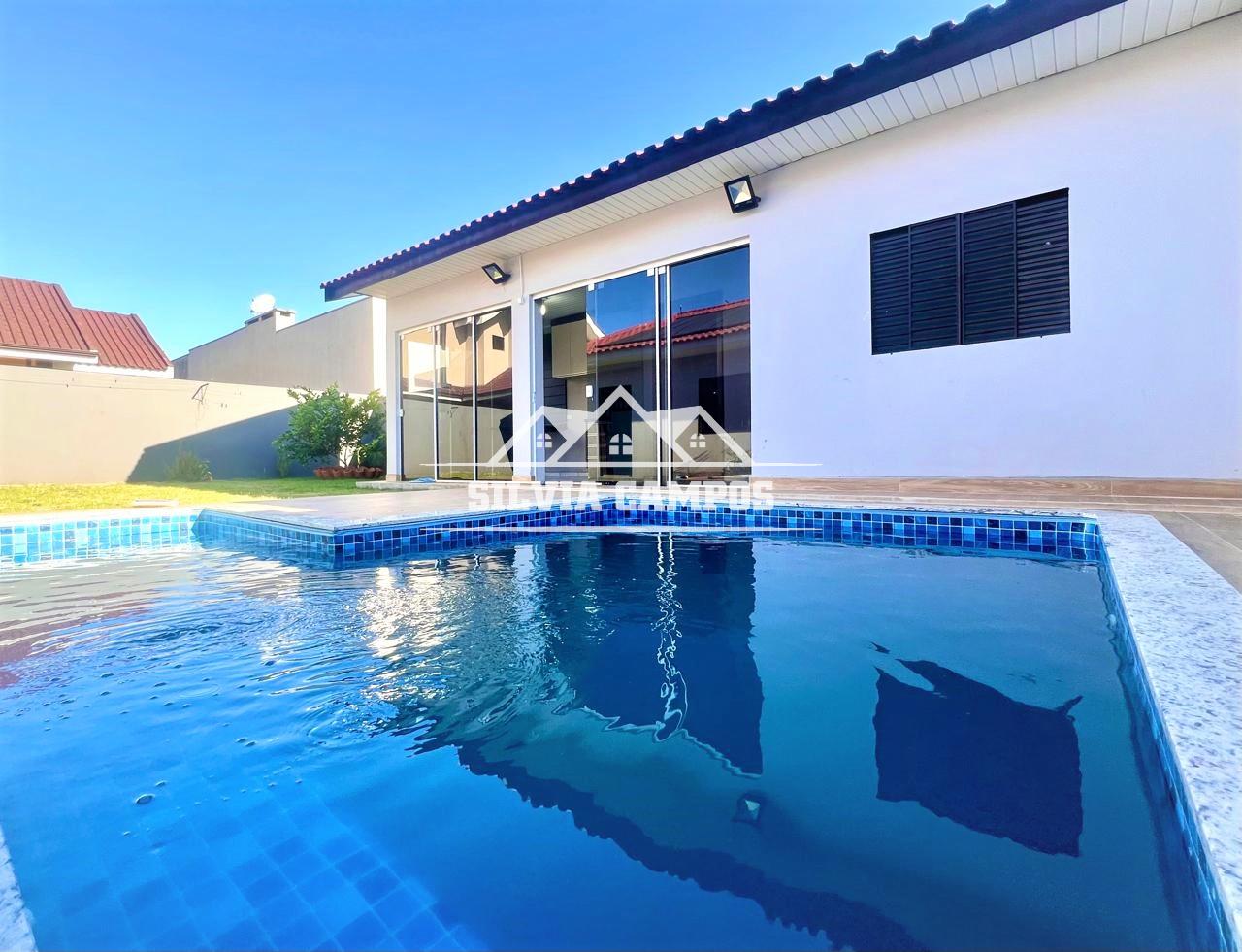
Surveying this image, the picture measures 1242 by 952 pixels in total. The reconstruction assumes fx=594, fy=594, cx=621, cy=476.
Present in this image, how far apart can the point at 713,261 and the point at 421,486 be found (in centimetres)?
558

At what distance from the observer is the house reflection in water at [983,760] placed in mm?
1272

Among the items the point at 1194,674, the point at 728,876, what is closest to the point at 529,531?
the point at 728,876

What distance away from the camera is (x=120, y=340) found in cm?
1705

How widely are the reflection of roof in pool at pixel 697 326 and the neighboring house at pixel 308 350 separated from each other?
9480 mm

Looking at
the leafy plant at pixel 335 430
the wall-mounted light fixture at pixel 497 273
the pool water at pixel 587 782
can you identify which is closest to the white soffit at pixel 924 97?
the wall-mounted light fixture at pixel 497 273

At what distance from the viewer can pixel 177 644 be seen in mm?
2473

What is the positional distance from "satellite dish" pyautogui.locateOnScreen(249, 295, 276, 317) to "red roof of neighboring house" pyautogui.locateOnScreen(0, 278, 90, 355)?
4.81 m

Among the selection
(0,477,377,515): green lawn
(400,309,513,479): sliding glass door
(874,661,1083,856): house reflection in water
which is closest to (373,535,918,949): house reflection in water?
(874,661,1083,856): house reflection in water

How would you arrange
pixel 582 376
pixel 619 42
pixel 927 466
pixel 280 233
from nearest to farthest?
pixel 927 466 < pixel 582 376 < pixel 619 42 < pixel 280 233

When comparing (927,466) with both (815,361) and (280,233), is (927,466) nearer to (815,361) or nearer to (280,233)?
(815,361)

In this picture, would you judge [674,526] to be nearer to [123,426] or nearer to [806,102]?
[806,102]

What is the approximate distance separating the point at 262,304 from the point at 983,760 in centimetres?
2384

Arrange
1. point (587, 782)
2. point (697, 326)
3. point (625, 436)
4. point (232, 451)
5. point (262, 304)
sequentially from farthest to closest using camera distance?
point (262, 304)
point (232, 451)
point (625, 436)
point (697, 326)
point (587, 782)

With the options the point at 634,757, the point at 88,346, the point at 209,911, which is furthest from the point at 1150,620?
the point at 88,346
